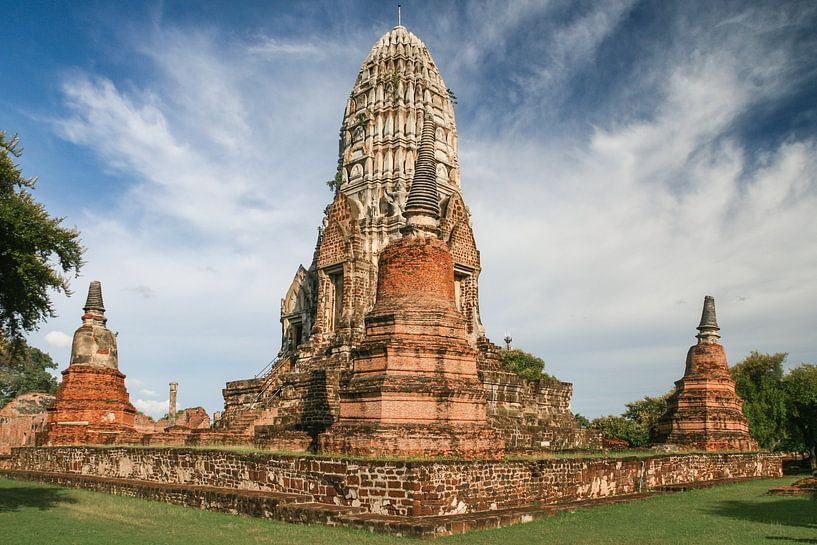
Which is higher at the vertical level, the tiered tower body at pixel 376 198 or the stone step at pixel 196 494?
the tiered tower body at pixel 376 198

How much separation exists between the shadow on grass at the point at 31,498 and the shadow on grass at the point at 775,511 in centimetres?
1430

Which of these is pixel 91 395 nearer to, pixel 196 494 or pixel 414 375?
pixel 196 494

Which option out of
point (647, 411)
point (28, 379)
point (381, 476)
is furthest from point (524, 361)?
point (28, 379)

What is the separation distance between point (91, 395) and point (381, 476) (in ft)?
54.0

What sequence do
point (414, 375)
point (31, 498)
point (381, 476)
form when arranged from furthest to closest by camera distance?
point (31, 498) → point (414, 375) → point (381, 476)

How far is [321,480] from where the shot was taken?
14.3 metres

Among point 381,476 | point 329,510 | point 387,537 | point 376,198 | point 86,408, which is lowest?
point 387,537

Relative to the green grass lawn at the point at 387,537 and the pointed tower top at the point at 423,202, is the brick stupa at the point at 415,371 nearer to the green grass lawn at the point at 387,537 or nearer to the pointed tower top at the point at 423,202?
the pointed tower top at the point at 423,202

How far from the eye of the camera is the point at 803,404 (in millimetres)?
36156

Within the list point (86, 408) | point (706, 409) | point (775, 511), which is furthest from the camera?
point (706, 409)

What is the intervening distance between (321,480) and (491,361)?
1130 cm

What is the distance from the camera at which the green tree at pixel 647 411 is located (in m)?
38.1

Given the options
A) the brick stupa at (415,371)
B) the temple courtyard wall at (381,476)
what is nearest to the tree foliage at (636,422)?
the temple courtyard wall at (381,476)

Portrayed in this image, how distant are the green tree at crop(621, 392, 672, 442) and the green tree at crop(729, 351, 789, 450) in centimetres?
378
